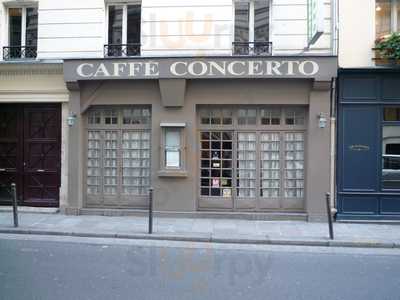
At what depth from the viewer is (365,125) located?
1148 cm

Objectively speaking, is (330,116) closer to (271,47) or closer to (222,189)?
(271,47)

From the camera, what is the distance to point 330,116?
37.8ft

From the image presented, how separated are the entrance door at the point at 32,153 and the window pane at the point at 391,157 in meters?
8.30

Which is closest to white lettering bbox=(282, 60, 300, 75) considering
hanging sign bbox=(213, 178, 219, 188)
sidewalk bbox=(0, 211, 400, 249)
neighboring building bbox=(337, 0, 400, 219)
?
neighboring building bbox=(337, 0, 400, 219)

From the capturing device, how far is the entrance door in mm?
12594

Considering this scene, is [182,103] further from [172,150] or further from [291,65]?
[291,65]

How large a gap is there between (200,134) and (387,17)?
5464 millimetres

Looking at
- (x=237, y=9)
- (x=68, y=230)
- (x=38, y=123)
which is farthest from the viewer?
(x=38, y=123)

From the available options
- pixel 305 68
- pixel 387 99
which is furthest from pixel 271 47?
pixel 387 99

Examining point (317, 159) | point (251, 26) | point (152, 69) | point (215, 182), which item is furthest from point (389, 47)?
point (152, 69)

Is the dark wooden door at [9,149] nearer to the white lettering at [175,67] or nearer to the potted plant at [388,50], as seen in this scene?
the white lettering at [175,67]

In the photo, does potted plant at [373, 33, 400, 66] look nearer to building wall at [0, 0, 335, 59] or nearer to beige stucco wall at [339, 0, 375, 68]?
beige stucco wall at [339, 0, 375, 68]

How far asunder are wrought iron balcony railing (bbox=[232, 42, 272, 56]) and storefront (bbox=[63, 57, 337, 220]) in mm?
506

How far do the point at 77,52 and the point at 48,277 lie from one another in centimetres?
714
